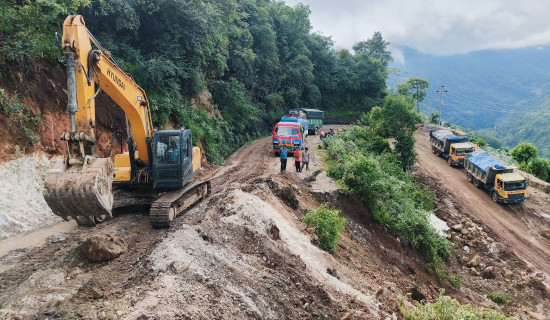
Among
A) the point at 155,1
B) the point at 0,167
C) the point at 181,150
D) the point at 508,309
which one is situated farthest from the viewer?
the point at 155,1

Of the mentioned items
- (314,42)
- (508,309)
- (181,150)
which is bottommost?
(508,309)

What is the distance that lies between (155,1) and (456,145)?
27.2 m

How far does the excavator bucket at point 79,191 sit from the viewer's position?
6.81 meters

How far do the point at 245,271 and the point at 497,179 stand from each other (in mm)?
24578

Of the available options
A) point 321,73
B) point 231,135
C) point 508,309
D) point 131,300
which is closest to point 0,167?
point 131,300

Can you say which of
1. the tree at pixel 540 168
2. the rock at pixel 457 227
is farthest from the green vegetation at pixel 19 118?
the tree at pixel 540 168

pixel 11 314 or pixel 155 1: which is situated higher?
pixel 155 1

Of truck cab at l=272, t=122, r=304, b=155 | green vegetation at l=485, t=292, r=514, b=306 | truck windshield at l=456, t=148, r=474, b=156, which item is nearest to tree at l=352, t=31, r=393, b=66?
truck windshield at l=456, t=148, r=474, b=156

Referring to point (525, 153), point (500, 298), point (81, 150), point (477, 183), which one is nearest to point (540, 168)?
point (525, 153)

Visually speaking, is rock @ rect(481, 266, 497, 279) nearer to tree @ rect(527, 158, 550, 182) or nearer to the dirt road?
the dirt road

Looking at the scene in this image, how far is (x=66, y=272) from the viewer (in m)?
7.55

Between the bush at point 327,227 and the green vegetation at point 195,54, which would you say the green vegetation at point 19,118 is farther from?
the bush at point 327,227

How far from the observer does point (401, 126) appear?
28.2 meters

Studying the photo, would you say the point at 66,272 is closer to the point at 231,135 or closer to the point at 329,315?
the point at 329,315
